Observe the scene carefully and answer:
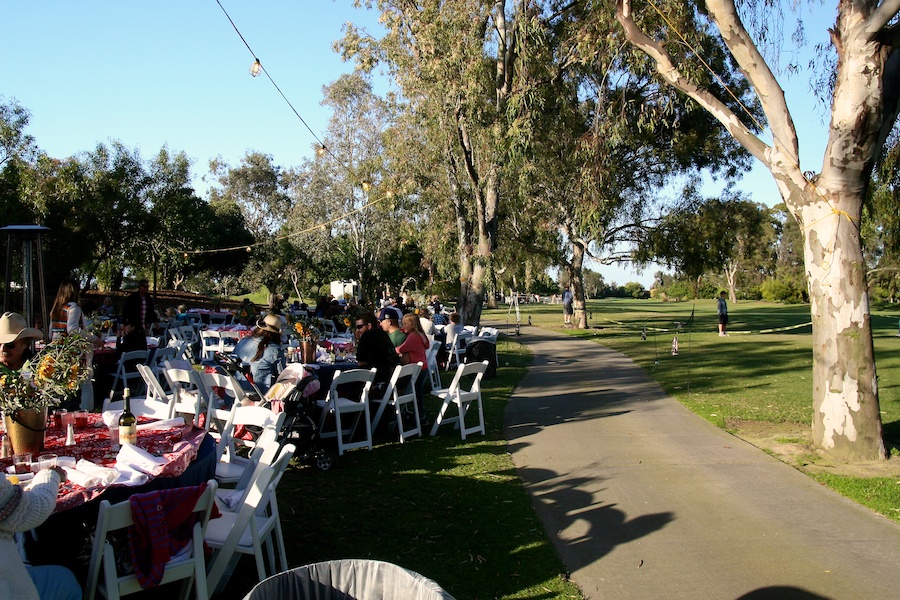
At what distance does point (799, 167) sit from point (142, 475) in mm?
7419

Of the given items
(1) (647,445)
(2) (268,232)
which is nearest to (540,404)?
(1) (647,445)

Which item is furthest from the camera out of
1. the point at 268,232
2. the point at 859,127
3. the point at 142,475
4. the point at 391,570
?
the point at 268,232

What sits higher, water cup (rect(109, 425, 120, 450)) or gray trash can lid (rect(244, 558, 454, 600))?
water cup (rect(109, 425, 120, 450))

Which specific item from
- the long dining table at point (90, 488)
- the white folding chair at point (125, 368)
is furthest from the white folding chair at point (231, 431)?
the white folding chair at point (125, 368)

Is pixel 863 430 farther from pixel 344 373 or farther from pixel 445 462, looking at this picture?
pixel 344 373

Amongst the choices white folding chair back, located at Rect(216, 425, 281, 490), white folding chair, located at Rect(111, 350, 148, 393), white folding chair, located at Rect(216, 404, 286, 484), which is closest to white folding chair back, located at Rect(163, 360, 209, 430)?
white folding chair, located at Rect(216, 404, 286, 484)

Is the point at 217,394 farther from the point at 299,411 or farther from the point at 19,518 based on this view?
the point at 19,518

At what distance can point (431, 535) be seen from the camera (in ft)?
18.7

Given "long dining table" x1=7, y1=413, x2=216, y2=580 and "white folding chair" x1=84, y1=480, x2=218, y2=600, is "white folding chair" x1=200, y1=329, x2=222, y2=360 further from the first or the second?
"white folding chair" x1=84, y1=480, x2=218, y2=600

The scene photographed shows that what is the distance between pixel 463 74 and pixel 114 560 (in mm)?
15466

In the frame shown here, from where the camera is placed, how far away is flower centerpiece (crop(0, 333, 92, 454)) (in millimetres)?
4121

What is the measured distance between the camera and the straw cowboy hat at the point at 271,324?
8.41m

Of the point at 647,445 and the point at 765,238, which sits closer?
the point at 647,445

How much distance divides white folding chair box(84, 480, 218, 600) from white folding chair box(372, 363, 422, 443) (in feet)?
15.8
